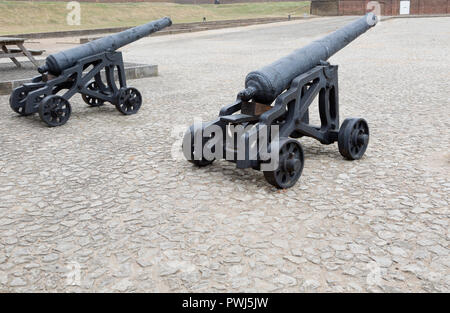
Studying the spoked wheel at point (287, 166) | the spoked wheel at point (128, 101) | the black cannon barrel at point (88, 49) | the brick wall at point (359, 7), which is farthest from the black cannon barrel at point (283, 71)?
the brick wall at point (359, 7)

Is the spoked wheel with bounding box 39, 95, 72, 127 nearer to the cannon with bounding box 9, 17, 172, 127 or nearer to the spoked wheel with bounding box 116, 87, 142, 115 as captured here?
the cannon with bounding box 9, 17, 172, 127

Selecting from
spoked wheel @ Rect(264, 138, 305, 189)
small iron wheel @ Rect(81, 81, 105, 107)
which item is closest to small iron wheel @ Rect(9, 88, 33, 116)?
small iron wheel @ Rect(81, 81, 105, 107)

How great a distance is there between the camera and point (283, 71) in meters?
4.95

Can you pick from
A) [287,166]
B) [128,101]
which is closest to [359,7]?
[128,101]

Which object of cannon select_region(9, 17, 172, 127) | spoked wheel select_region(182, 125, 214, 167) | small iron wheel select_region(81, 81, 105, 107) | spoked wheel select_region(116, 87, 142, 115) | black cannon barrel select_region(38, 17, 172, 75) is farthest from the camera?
small iron wheel select_region(81, 81, 105, 107)

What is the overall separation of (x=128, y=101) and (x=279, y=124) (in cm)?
383

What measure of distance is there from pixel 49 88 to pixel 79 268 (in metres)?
4.98

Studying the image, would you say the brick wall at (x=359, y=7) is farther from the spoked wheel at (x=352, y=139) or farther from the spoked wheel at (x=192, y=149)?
the spoked wheel at (x=192, y=149)

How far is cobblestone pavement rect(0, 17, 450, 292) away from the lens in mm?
3180

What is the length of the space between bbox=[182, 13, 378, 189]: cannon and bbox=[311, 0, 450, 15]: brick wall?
55.9m

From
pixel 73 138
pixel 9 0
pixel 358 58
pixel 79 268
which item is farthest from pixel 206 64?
pixel 9 0

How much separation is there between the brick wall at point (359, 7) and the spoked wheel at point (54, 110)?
54.9 meters

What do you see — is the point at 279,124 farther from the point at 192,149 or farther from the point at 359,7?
the point at 359,7

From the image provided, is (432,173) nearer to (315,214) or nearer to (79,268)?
(315,214)
